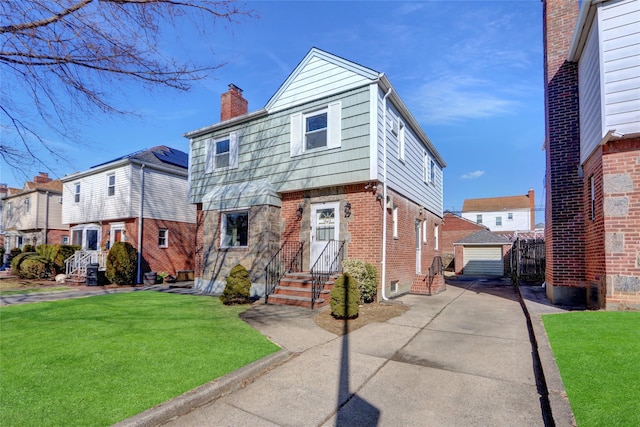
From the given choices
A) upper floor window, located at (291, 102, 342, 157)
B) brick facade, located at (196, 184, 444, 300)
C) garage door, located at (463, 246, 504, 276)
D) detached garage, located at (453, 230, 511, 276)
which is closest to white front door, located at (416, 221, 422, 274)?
brick facade, located at (196, 184, 444, 300)

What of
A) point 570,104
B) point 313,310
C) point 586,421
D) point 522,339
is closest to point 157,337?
point 313,310

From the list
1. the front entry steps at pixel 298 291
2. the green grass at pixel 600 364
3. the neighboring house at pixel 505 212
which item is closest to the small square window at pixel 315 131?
the front entry steps at pixel 298 291

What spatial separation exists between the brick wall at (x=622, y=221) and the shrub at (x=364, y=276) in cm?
487

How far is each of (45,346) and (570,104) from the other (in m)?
12.4

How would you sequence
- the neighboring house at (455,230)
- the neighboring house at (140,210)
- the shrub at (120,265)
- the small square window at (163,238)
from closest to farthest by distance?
the shrub at (120,265), the neighboring house at (140,210), the small square window at (163,238), the neighboring house at (455,230)

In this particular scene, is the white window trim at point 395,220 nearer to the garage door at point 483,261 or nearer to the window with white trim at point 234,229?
the window with white trim at point 234,229

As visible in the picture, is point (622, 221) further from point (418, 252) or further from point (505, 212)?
point (505, 212)

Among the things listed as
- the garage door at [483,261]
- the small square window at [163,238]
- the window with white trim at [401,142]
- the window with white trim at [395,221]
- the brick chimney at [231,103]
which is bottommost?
the garage door at [483,261]

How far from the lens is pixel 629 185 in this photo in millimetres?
6832

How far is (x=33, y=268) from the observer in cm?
1741

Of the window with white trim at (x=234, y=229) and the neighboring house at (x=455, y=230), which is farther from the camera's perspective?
the neighboring house at (x=455, y=230)

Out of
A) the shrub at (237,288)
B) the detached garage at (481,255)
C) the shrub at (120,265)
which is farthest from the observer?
the detached garage at (481,255)

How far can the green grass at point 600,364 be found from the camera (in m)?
3.03

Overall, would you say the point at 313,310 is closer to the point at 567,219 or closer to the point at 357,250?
the point at 357,250
